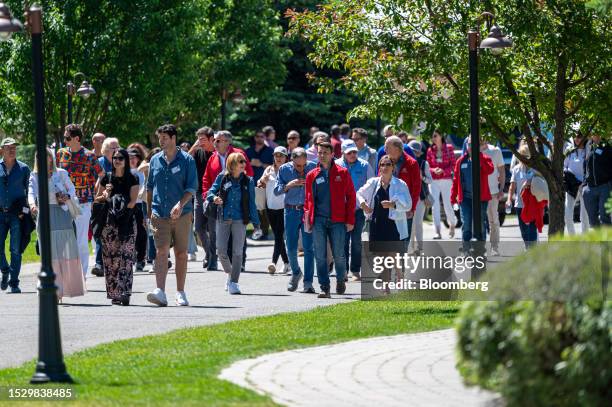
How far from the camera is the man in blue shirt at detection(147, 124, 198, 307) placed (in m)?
15.4

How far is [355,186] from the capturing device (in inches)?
749

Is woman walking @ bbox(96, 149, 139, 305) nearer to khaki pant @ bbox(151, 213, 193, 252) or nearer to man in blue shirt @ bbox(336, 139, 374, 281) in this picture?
khaki pant @ bbox(151, 213, 193, 252)

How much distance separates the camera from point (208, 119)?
1810 inches

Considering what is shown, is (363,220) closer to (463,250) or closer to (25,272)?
(463,250)

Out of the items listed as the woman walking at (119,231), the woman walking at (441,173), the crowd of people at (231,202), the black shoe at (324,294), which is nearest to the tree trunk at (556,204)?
the crowd of people at (231,202)

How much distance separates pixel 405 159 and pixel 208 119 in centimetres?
2829

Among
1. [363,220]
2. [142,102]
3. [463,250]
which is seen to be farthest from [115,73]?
[463,250]

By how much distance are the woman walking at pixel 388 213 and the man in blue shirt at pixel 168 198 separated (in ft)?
7.45

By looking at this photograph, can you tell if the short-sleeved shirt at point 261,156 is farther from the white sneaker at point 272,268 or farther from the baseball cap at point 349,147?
the baseball cap at point 349,147

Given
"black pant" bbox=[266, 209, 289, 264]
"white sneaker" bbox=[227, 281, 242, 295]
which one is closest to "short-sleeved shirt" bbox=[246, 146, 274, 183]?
"black pant" bbox=[266, 209, 289, 264]

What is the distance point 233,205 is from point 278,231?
2651mm

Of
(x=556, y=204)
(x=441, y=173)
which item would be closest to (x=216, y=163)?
(x=556, y=204)

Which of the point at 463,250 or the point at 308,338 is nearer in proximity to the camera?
the point at 308,338

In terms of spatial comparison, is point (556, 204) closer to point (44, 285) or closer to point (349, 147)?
point (349, 147)
